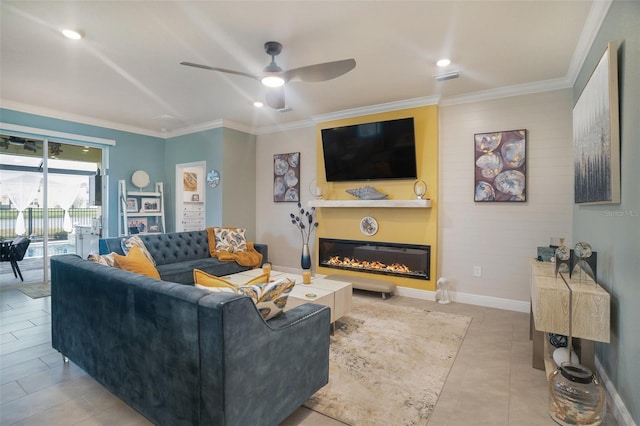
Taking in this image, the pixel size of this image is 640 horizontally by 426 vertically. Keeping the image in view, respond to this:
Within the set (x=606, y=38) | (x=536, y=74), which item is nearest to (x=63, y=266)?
(x=606, y=38)

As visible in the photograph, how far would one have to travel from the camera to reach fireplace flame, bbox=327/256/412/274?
15.2 feet

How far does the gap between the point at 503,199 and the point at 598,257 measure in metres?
1.59

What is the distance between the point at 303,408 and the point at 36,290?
457cm

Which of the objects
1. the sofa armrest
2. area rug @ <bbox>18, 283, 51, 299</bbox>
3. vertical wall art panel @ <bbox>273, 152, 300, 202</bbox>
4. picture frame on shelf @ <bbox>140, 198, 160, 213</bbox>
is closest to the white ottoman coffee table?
the sofa armrest

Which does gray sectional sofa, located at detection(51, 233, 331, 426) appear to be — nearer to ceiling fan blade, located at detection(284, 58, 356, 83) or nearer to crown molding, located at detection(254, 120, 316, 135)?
ceiling fan blade, located at detection(284, 58, 356, 83)

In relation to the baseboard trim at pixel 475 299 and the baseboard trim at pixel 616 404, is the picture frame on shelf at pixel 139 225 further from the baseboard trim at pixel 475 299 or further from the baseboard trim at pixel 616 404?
the baseboard trim at pixel 616 404

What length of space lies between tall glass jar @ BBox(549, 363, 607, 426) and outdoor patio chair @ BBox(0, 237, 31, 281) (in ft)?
20.8

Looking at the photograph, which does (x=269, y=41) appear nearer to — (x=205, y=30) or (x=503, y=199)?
(x=205, y=30)

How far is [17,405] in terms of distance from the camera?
6.58ft

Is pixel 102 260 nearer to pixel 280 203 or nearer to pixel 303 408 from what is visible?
pixel 303 408

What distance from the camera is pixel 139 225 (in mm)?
5902

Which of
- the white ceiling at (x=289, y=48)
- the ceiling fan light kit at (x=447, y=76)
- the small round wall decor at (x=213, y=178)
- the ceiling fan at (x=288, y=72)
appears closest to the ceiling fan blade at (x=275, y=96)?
the ceiling fan at (x=288, y=72)

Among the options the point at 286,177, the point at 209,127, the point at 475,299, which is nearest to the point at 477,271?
the point at 475,299

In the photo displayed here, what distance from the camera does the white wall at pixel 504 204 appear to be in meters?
3.69
